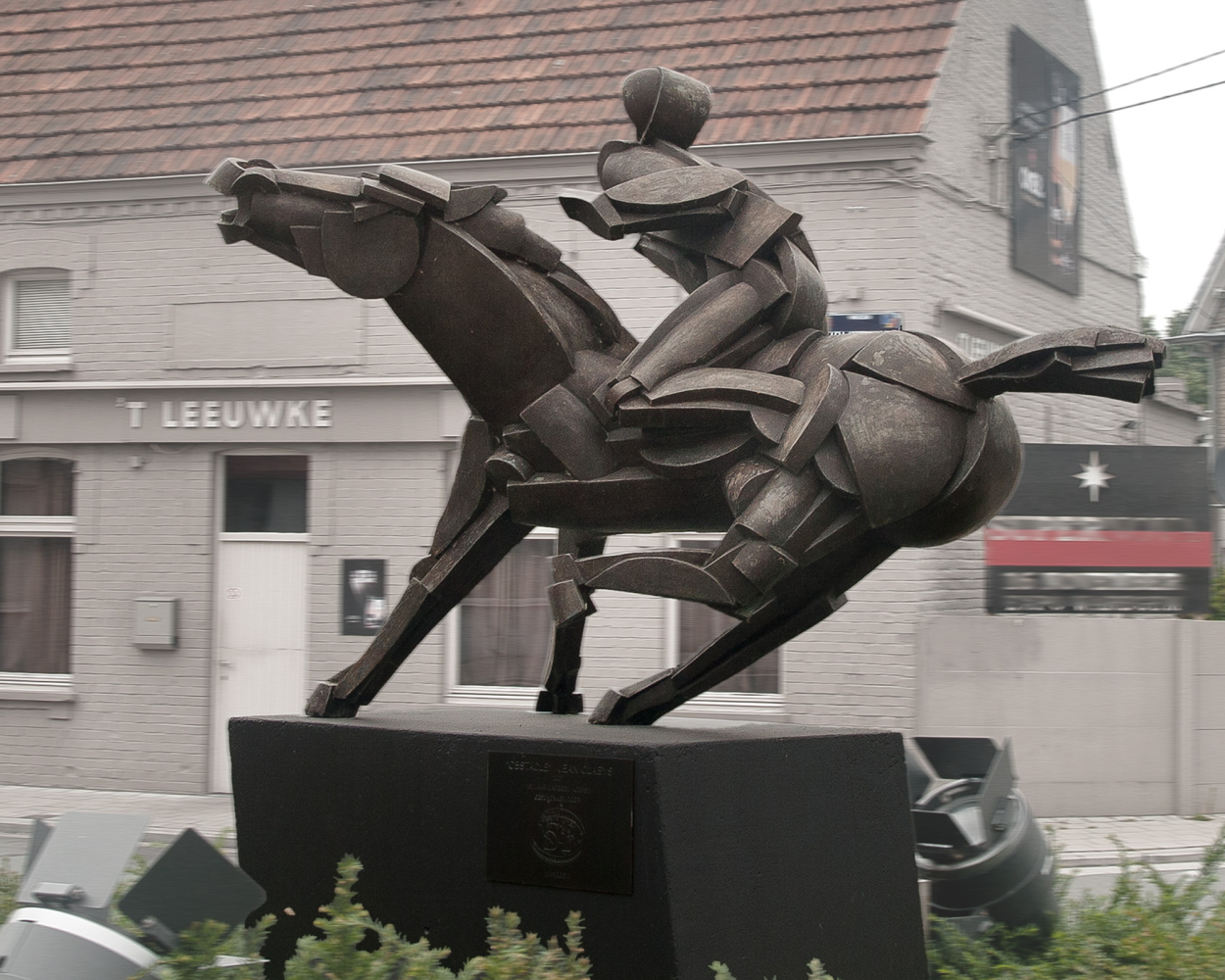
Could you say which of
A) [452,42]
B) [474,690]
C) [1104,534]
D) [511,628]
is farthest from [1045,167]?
[474,690]

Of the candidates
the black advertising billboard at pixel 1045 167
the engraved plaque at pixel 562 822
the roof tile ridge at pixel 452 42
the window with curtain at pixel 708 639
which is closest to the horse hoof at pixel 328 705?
the engraved plaque at pixel 562 822

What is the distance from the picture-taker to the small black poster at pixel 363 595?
11000mm

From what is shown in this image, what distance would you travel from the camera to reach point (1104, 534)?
1088 centimetres

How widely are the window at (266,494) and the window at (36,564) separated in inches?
55.0

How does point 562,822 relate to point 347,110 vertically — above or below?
below

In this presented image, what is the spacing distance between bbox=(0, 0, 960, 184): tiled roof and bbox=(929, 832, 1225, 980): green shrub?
654cm

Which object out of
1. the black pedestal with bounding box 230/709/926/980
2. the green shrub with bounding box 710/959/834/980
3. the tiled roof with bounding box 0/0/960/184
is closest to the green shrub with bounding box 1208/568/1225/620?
the tiled roof with bounding box 0/0/960/184

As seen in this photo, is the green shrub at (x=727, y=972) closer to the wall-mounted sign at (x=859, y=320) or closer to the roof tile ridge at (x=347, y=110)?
the wall-mounted sign at (x=859, y=320)

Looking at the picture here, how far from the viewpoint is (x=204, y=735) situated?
1138cm

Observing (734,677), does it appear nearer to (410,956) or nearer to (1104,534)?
(1104,534)

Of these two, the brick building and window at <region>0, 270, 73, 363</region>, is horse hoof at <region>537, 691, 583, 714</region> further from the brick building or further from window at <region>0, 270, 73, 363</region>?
window at <region>0, 270, 73, 363</region>

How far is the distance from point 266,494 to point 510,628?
7.21ft

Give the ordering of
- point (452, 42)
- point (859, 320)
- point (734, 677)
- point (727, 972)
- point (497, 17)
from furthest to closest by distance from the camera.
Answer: point (497, 17) → point (452, 42) → point (734, 677) → point (859, 320) → point (727, 972)

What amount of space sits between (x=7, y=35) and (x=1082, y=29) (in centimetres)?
987
